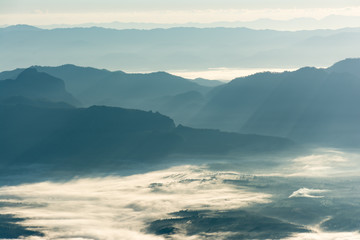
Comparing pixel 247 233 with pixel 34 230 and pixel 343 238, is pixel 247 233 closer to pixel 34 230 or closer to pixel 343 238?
pixel 343 238

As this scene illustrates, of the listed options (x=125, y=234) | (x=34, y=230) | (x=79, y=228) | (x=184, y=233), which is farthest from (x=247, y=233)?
(x=34, y=230)

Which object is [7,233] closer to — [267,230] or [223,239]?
[223,239]

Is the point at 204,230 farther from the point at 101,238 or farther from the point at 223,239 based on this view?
the point at 101,238

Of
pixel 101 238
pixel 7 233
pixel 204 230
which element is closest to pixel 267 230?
pixel 204 230

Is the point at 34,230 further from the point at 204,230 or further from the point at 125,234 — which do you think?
the point at 204,230

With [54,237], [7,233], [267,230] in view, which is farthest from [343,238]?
[7,233]

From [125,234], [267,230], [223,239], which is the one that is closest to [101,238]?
[125,234]
